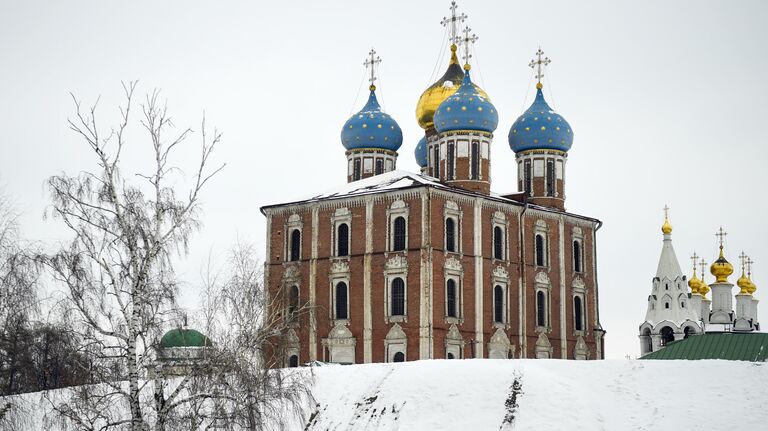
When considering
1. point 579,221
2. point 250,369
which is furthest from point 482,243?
point 250,369

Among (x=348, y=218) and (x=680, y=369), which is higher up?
(x=348, y=218)

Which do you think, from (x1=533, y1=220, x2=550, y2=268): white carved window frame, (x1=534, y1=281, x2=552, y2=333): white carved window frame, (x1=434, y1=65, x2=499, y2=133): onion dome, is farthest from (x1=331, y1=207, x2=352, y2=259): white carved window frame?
(x1=534, y1=281, x2=552, y2=333): white carved window frame

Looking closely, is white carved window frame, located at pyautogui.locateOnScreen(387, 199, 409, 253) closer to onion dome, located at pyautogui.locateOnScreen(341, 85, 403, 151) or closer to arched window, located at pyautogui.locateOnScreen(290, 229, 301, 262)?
arched window, located at pyautogui.locateOnScreen(290, 229, 301, 262)

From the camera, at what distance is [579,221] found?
55188 mm

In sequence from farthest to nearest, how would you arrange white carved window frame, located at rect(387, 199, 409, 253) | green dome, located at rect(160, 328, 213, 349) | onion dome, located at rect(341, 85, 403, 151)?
onion dome, located at rect(341, 85, 403, 151) < white carved window frame, located at rect(387, 199, 409, 253) < green dome, located at rect(160, 328, 213, 349)

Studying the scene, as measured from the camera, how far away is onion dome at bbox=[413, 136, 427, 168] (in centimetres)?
6181

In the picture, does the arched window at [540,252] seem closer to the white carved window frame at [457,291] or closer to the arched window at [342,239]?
the white carved window frame at [457,291]

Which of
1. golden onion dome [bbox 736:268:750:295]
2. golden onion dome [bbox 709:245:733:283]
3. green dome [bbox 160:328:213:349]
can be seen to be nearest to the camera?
Answer: green dome [bbox 160:328:213:349]

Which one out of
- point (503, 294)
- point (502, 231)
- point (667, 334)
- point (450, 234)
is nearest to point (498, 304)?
point (503, 294)

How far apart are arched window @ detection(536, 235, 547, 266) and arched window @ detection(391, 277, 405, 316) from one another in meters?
8.19

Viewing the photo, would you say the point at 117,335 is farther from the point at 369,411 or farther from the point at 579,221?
the point at 579,221

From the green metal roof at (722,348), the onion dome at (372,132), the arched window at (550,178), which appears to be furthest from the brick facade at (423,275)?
the green metal roof at (722,348)

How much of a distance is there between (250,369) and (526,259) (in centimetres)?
2687

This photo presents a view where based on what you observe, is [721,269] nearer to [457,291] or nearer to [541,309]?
[541,309]
